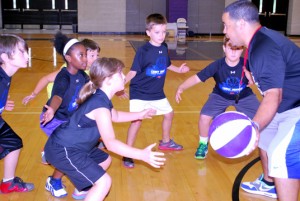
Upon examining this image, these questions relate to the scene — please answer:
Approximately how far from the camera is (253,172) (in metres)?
4.11

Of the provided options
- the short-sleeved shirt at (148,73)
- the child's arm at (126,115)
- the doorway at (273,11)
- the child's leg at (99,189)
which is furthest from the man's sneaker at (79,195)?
the doorway at (273,11)

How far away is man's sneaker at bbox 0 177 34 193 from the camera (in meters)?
3.52

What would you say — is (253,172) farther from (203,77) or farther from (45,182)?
(45,182)

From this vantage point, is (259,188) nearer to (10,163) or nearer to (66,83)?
(66,83)

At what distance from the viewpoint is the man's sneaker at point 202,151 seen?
442 cm

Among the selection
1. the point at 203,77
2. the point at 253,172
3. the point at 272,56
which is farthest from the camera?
the point at 203,77

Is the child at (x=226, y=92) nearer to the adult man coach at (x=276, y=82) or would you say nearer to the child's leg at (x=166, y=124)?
the child's leg at (x=166, y=124)

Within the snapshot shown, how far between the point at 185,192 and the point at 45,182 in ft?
4.27

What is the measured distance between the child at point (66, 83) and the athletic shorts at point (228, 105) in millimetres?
1417

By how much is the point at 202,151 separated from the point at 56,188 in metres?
1.69

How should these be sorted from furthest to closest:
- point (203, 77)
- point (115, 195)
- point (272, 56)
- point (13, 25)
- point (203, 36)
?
point (13, 25)
point (203, 36)
point (203, 77)
point (115, 195)
point (272, 56)

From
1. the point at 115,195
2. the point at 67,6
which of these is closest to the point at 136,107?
the point at 115,195

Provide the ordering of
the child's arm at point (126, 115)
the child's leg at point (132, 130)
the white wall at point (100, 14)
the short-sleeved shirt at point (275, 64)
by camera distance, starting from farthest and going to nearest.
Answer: the white wall at point (100, 14) < the child's leg at point (132, 130) < the child's arm at point (126, 115) < the short-sleeved shirt at point (275, 64)

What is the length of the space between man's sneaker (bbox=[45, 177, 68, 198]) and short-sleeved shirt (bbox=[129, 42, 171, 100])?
4.55ft
